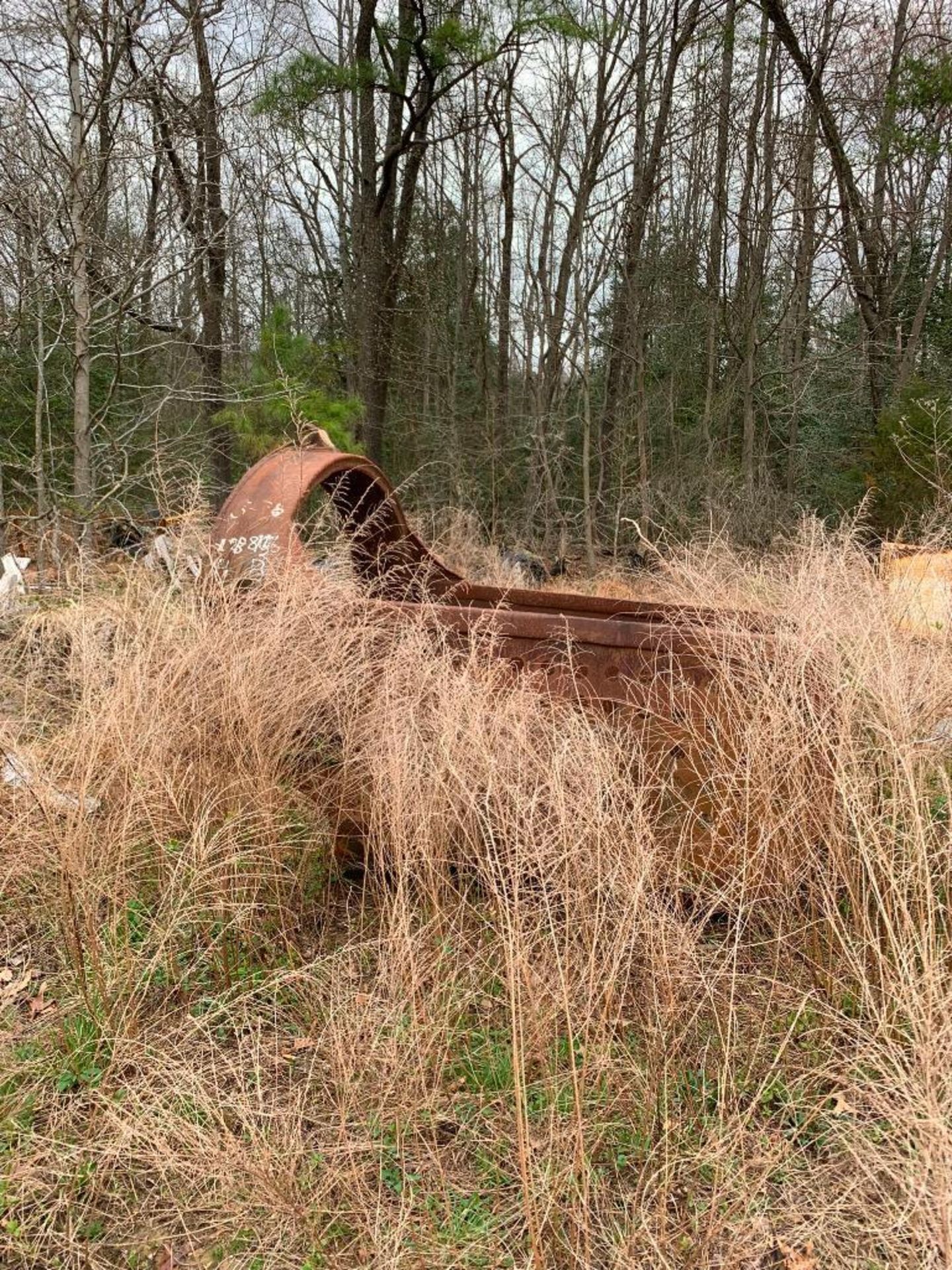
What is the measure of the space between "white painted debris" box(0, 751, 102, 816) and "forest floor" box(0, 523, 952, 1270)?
Answer: 21mm

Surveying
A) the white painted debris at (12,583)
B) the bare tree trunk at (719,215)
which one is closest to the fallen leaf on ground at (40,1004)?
the white painted debris at (12,583)

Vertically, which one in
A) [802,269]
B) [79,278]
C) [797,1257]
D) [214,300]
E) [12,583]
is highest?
[802,269]

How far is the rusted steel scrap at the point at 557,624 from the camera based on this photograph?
298 centimetres

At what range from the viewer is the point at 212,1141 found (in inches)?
75.6

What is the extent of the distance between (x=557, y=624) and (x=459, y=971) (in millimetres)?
1406

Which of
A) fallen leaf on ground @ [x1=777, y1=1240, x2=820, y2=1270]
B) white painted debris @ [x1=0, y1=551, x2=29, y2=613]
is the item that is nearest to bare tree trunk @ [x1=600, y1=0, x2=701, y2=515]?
white painted debris @ [x1=0, y1=551, x2=29, y2=613]

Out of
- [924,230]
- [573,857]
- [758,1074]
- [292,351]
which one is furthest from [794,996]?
[924,230]

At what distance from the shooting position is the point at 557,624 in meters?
3.41

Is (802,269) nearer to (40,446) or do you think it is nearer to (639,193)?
(639,193)

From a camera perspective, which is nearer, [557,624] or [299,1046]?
[299,1046]

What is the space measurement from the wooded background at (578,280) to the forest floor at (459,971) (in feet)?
20.1

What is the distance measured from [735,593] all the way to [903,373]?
9247mm

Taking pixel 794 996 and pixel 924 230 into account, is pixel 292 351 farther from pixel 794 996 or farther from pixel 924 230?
pixel 924 230

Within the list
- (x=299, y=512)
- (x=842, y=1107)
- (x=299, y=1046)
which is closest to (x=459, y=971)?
(x=299, y=1046)
